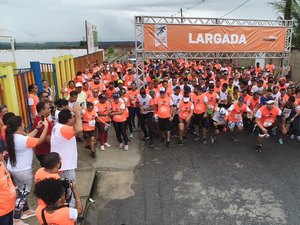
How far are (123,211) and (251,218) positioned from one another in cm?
226

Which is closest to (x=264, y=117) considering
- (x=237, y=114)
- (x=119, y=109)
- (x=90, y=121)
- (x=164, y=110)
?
(x=237, y=114)

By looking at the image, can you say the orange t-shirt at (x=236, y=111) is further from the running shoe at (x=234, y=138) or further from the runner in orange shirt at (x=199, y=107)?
the runner in orange shirt at (x=199, y=107)

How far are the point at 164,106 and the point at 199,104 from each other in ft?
3.58

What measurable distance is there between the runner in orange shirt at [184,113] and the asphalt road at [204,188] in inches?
20.2

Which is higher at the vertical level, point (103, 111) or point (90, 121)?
point (103, 111)

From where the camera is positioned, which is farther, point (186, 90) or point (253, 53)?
point (253, 53)

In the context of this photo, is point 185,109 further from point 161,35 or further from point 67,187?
point 67,187

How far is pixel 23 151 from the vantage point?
12.9ft

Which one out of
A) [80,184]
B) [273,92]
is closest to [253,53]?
[273,92]

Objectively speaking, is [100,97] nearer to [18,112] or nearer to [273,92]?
[18,112]

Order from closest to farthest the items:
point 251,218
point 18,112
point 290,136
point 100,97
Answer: point 251,218 < point 18,112 < point 100,97 < point 290,136

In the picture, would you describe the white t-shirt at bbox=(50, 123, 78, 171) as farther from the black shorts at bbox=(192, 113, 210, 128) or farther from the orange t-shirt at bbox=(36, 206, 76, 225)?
the black shorts at bbox=(192, 113, 210, 128)

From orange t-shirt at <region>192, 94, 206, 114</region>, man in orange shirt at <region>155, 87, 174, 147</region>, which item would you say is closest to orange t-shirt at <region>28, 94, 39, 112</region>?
man in orange shirt at <region>155, 87, 174, 147</region>

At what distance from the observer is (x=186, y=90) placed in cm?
802
